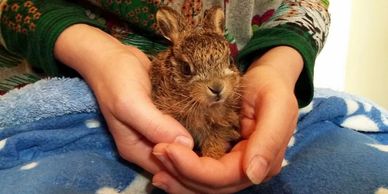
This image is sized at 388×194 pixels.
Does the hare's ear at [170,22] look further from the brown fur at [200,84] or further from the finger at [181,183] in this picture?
the finger at [181,183]

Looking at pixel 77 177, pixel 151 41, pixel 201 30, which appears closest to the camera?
pixel 77 177

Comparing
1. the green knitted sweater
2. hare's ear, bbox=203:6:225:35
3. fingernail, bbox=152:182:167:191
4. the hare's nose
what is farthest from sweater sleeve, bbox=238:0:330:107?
fingernail, bbox=152:182:167:191

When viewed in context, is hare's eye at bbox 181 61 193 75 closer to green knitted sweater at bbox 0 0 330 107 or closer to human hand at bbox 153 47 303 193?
human hand at bbox 153 47 303 193

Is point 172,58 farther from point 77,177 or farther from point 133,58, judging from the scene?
point 77,177

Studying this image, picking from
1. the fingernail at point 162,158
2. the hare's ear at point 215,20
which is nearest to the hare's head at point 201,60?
the hare's ear at point 215,20

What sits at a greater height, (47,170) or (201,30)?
(201,30)

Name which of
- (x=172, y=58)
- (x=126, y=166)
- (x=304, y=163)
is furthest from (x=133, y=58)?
(x=304, y=163)
